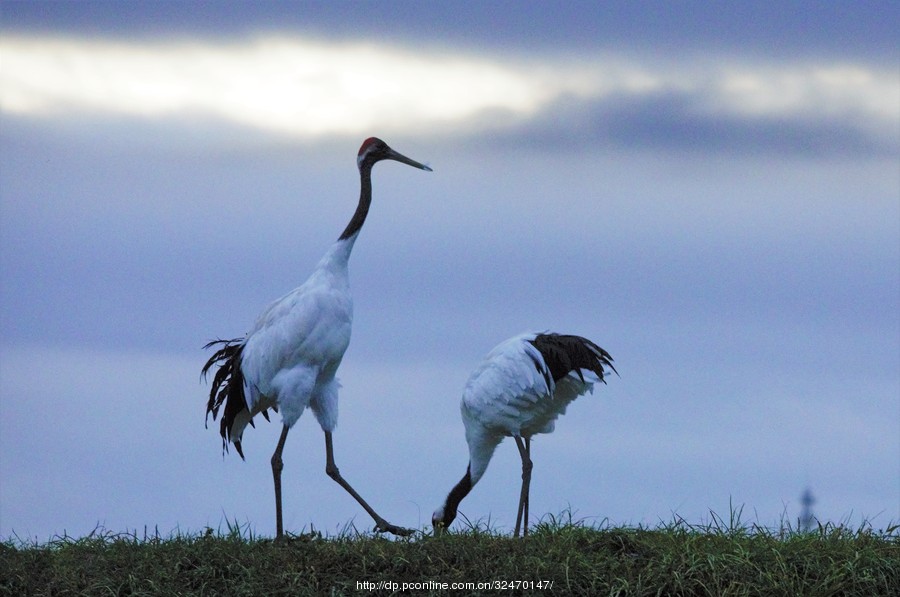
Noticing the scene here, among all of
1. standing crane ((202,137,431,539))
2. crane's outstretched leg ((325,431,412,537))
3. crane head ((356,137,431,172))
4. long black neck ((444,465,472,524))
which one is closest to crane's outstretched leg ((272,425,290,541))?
standing crane ((202,137,431,539))

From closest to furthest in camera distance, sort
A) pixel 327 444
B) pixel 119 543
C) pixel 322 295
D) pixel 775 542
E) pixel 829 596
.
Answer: pixel 829 596 < pixel 775 542 < pixel 119 543 < pixel 322 295 < pixel 327 444

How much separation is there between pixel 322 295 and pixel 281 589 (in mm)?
3149

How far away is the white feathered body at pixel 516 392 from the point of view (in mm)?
10922

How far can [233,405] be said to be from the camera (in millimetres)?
11445

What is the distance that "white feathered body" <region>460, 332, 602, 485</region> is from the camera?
1092 cm

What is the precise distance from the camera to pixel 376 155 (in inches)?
455

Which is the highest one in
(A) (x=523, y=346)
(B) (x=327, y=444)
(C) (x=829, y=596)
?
(A) (x=523, y=346)

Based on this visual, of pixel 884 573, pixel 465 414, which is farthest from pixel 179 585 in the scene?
pixel 884 573

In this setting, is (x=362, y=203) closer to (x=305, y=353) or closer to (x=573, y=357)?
(x=305, y=353)

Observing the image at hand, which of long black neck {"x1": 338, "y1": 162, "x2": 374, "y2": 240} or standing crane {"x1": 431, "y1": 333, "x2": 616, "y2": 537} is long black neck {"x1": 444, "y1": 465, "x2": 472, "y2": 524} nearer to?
standing crane {"x1": 431, "y1": 333, "x2": 616, "y2": 537}

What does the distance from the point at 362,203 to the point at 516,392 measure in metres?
2.34

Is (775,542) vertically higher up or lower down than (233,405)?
lower down

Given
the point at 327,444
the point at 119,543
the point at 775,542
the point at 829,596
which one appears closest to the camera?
the point at 829,596

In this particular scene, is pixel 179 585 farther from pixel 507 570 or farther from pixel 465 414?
pixel 465 414
